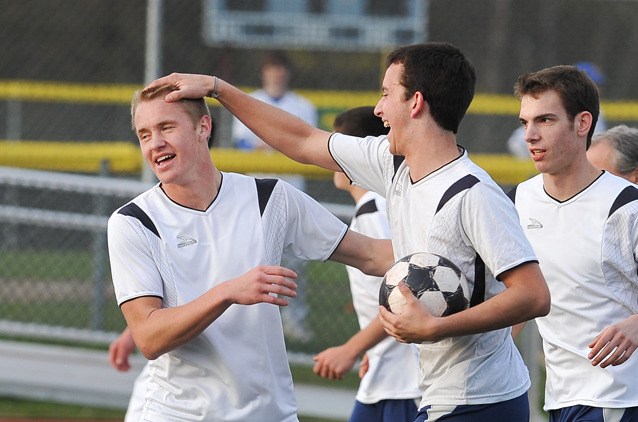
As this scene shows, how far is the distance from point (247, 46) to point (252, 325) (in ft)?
29.2

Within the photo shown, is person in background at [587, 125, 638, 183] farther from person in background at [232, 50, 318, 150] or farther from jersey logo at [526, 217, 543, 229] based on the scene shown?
person in background at [232, 50, 318, 150]

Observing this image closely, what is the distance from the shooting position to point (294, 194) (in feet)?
13.1

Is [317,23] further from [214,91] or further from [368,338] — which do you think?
[214,91]

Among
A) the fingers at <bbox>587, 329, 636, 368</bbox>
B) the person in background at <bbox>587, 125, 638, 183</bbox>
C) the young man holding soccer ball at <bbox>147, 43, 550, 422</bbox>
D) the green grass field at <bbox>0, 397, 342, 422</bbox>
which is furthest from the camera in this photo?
the green grass field at <bbox>0, 397, 342, 422</bbox>

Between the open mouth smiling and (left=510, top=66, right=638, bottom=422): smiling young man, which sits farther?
(left=510, top=66, right=638, bottom=422): smiling young man

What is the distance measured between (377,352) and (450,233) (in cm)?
172

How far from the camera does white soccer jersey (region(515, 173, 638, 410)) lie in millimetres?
4125

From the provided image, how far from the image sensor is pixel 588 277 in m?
4.16

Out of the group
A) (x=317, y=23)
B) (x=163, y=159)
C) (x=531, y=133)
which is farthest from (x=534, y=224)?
(x=317, y=23)

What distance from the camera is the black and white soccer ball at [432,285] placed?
3.44m

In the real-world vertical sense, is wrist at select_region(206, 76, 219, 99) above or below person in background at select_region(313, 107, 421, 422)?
above

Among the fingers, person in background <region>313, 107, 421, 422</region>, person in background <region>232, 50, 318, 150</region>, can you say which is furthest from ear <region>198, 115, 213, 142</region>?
person in background <region>232, 50, 318, 150</region>

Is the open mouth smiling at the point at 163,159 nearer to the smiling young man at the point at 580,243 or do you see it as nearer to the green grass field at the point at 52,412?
the smiling young man at the point at 580,243

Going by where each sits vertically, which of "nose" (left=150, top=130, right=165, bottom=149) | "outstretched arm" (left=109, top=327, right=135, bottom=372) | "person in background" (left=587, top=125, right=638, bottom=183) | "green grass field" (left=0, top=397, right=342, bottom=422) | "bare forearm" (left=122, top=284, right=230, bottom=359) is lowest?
"green grass field" (left=0, top=397, right=342, bottom=422)
